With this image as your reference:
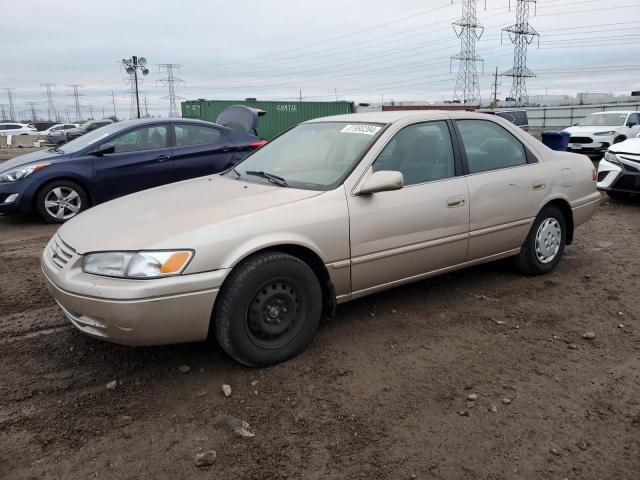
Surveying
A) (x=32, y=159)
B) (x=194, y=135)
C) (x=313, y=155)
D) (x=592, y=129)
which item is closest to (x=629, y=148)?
(x=313, y=155)

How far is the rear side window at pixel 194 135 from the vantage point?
7.76 metres

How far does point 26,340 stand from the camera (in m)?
A: 3.65

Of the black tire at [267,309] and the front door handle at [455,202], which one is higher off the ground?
the front door handle at [455,202]

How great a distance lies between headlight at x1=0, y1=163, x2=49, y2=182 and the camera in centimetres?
705

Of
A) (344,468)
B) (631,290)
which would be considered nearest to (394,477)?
(344,468)

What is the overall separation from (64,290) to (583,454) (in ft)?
9.16

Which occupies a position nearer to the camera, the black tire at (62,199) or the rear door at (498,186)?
the rear door at (498,186)

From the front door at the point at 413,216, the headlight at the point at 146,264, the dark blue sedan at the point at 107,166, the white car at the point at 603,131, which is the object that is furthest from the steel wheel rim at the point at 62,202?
the white car at the point at 603,131

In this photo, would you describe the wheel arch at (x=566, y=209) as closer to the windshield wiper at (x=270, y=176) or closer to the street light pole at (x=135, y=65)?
the windshield wiper at (x=270, y=176)

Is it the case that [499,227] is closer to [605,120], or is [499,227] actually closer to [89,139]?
[89,139]

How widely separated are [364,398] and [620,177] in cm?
682

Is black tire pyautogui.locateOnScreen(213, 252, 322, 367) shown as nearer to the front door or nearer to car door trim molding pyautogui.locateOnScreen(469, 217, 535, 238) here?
the front door

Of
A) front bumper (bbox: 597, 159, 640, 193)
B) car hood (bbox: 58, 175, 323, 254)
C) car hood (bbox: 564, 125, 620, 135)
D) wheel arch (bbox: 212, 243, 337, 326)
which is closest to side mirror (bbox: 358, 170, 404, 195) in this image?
car hood (bbox: 58, 175, 323, 254)

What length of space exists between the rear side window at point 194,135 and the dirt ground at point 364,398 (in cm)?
390
